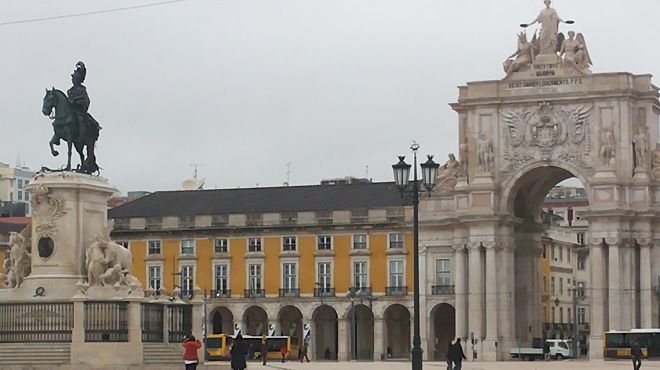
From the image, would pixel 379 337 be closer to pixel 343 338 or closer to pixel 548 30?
pixel 343 338

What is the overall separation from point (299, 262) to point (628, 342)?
28.9 metres

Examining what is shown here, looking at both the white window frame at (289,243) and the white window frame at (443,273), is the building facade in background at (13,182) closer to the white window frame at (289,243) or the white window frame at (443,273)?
the white window frame at (289,243)

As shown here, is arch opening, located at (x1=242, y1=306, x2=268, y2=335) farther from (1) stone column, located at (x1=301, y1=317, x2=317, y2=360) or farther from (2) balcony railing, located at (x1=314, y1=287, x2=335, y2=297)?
(2) balcony railing, located at (x1=314, y1=287, x2=335, y2=297)

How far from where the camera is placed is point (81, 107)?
162 ft

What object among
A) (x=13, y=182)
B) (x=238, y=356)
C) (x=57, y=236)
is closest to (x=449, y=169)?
(x=238, y=356)

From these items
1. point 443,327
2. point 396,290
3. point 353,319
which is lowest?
point 443,327

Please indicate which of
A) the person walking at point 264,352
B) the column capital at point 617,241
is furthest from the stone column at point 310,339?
the column capital at point 617,241

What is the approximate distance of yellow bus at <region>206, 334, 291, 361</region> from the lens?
325 ft

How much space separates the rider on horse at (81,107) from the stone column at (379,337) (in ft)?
209

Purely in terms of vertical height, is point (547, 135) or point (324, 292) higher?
point (547, 135)

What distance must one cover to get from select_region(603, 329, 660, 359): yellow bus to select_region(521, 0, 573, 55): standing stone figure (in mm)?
17217

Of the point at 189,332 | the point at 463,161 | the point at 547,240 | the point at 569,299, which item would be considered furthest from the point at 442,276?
the point at 189,332

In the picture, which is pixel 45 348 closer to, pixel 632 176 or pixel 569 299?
pixel 632 176

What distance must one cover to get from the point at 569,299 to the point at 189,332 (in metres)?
88.6
